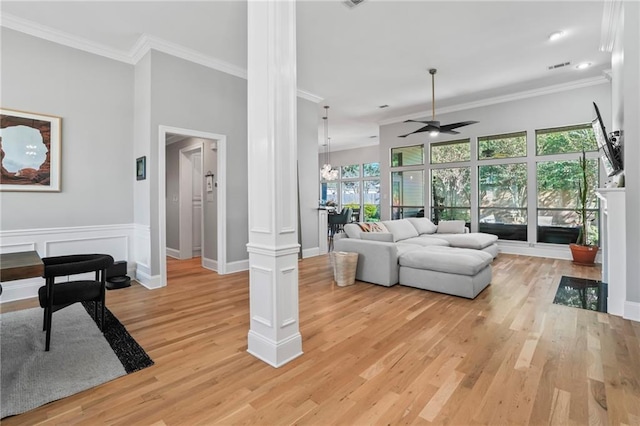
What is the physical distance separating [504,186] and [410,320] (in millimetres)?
5167

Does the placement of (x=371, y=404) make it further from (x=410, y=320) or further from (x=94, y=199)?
(x=94, y=199)

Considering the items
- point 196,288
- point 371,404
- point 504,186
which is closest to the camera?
point 371,404

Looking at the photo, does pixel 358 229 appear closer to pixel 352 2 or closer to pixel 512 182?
pixel 352 2

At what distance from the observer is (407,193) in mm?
8305

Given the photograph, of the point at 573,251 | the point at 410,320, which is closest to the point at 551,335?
the point at 410,320

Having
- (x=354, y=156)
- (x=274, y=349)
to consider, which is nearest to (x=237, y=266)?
(x=274, y=349)

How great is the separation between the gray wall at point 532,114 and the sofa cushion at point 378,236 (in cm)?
406

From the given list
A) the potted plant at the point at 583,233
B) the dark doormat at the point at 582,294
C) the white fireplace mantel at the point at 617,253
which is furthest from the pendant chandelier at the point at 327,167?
the dark doormat at the point at 582,294

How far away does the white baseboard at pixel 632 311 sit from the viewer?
294 centimetres

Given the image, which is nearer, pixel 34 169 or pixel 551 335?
pixel 551 335

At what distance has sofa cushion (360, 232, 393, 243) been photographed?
4594 mm

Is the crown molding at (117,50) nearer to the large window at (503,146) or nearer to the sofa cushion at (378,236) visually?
the sofa cushion at (378,236)

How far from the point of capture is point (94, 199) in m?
4.23

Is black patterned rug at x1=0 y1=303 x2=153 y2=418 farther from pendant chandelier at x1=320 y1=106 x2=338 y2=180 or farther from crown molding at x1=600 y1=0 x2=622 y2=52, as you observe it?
pendant chandelier at x1=320 y1=106 x2=338 y2=180
